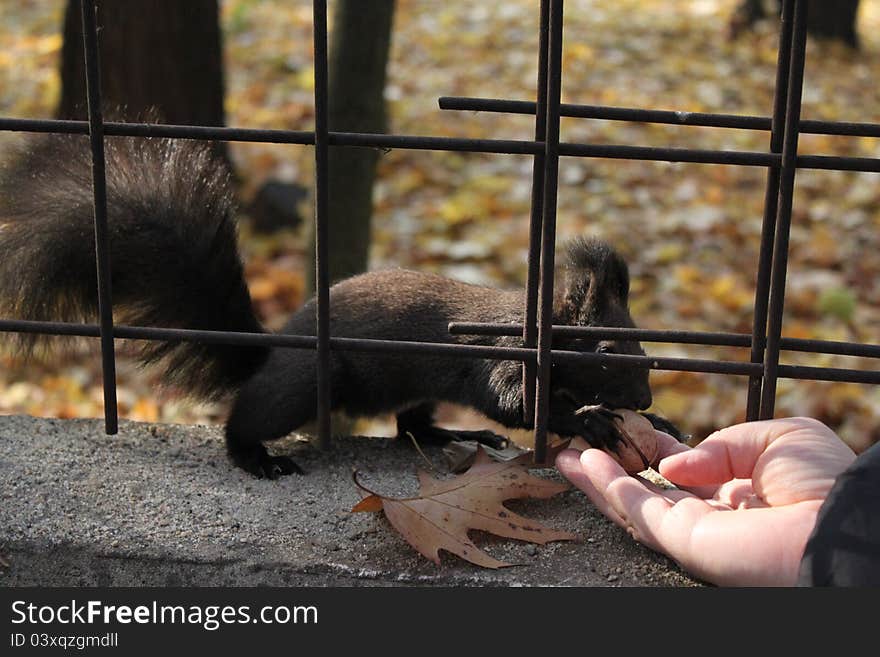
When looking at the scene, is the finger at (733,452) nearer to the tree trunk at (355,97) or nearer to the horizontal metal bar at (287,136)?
the horizontal metal bar at (287,136)

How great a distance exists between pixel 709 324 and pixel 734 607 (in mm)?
3163

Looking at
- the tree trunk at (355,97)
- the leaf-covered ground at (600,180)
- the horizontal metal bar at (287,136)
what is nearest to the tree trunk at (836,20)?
the leaf-covered ground at (600,180)

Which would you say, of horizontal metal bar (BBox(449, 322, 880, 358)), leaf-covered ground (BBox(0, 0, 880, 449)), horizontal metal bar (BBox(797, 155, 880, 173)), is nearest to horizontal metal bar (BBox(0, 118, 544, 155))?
horizontal metal bar (BBox(449, 322, 880, 358))

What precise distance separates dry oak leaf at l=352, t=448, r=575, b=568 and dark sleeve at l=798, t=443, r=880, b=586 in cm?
55

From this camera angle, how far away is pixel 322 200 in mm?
2199

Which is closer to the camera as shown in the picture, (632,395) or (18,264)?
(18,264)

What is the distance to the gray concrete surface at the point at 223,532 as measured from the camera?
2006mm

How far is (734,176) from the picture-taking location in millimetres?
5898

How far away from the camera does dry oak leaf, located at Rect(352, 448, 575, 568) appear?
2.02 metres

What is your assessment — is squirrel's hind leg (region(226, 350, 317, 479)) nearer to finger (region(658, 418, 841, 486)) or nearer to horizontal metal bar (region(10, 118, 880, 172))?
horizontal metal bar (region(10, 118, 880, 172))

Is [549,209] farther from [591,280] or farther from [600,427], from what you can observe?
[591,280]

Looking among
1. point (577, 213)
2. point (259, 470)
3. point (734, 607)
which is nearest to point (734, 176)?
point (577, 213)

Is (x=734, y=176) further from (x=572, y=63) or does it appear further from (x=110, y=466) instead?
(x=110, y=466)

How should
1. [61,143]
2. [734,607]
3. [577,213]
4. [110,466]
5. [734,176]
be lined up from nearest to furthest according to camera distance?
[734,607], [110,466], [61,143], [577,213], [734,176]
